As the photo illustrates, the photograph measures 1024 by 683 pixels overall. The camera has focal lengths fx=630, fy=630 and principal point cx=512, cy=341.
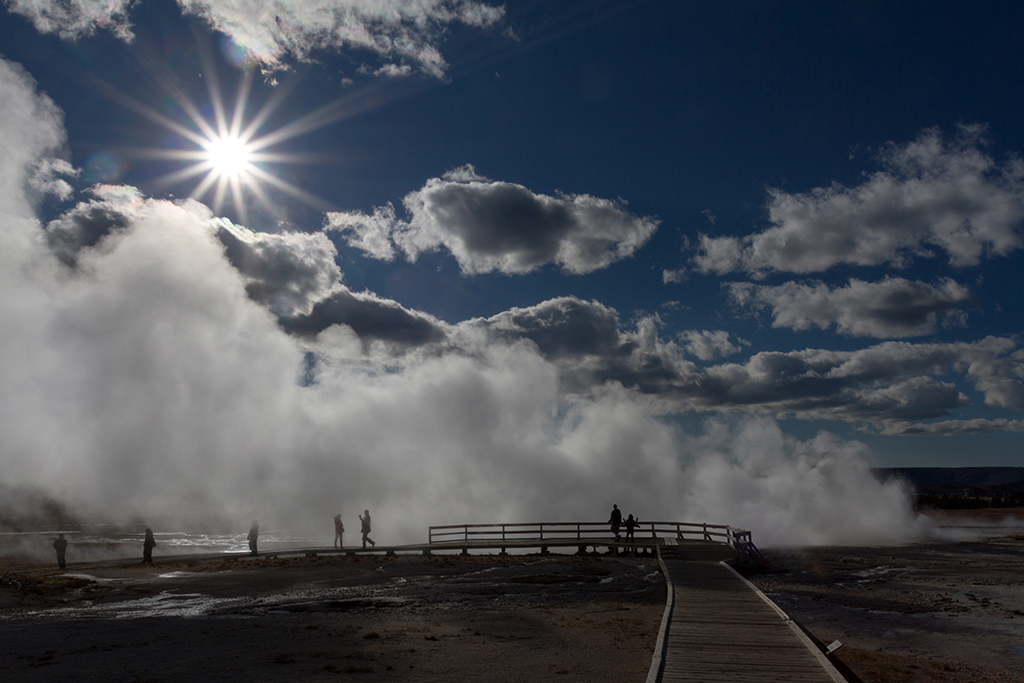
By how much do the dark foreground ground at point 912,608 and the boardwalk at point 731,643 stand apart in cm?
139

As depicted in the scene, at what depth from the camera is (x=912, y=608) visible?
17.6m

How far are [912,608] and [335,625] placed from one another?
15.6 m

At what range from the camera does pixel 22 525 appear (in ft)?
306

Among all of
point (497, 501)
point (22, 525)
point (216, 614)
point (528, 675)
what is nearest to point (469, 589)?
point (216, 614)

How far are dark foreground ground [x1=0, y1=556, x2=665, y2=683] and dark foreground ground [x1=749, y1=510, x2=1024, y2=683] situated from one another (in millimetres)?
4107

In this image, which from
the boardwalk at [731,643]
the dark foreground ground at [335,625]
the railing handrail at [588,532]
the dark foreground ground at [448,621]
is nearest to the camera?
the boardwalk at [731,643]

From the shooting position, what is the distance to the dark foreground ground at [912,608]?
11727 mm

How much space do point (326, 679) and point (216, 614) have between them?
799 centimetres

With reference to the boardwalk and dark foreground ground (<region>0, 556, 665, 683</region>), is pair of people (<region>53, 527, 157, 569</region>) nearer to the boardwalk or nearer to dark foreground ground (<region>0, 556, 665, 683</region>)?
dark foreground ground (<region>0, 556, 665, 683</region>)

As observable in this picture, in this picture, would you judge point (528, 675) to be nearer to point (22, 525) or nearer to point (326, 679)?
point (326, 679)

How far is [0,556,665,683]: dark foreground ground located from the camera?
36.3 ft

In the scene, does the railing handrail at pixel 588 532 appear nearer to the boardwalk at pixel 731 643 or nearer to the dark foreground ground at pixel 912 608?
the dark foreground ground at pixel 912 608

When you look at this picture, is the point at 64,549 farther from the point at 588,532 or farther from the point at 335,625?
the point at 588,532

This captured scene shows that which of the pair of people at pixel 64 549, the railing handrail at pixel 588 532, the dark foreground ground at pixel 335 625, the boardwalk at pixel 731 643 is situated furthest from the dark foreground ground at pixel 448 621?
the railing handrail at pixel 588 532
